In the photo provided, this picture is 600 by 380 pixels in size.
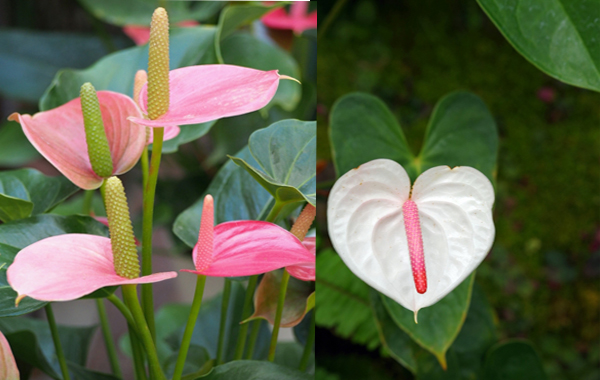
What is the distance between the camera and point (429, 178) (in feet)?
0.96

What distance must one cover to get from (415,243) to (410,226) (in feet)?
0.04

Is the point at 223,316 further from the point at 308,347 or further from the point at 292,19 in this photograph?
the point at 292,19

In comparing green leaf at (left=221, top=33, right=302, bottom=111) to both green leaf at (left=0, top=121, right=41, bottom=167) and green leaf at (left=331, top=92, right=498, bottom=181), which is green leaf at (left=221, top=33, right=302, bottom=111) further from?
green leaf at (left=0, top=121, right=41, bottom=167)

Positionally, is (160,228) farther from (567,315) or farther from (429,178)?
(567,315)

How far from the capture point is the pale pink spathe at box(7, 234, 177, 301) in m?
0.21

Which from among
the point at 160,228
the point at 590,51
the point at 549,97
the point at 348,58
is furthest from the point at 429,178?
the point at 549,97

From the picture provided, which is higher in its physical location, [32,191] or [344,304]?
[32,191]

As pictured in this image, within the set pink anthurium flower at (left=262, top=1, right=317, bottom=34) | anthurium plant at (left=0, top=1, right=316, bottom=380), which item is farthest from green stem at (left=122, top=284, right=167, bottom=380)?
pink anthurium flower at (left=262, top=1, right=317, bottom=34)

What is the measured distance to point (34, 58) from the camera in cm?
78

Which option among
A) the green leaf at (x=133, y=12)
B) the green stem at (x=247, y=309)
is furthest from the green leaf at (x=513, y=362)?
the green leaf at (x=133, y=12)

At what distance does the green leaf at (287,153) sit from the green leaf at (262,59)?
17cm

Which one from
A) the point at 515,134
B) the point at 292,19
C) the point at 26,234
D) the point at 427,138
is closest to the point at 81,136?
the point at 26,234

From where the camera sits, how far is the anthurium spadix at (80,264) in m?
0.21

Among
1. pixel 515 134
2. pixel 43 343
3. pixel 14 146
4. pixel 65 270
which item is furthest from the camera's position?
pixel 515 134
